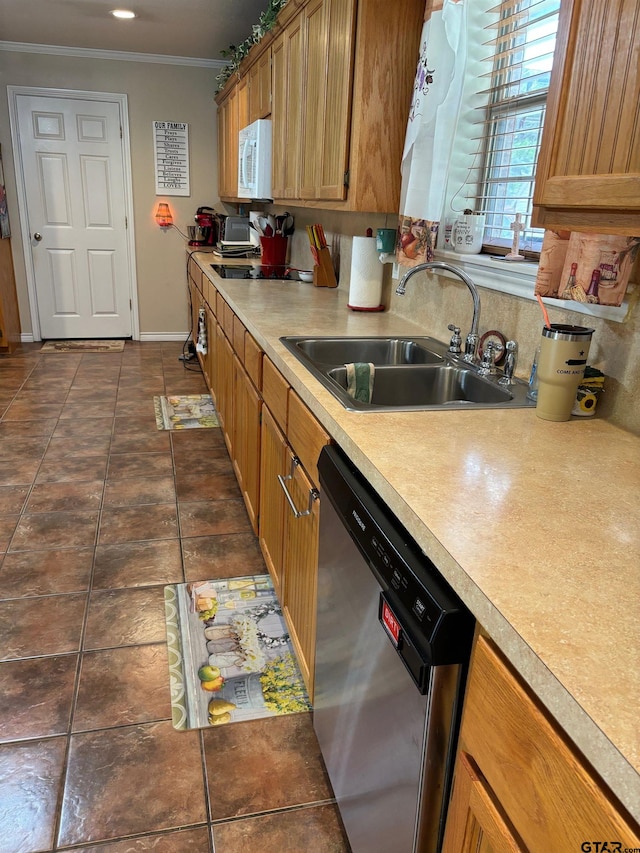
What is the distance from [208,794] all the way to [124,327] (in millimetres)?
5238

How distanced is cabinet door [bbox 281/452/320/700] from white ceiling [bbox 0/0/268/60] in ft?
11.2

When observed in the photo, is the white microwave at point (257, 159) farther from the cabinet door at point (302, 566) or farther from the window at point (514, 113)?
the cabinet door at point (302, 566)

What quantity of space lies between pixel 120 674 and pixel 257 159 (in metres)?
2.86

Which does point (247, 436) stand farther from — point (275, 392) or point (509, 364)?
point (509, 364)

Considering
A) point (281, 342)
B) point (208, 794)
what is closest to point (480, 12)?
point (281, 342)

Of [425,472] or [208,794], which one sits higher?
[425,472]

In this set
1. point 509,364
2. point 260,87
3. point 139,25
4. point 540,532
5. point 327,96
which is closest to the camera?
point 540,532

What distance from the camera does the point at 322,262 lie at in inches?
133

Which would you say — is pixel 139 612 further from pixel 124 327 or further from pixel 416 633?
pixel 124 327

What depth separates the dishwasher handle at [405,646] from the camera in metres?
0.85

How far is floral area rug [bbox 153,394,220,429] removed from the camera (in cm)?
390

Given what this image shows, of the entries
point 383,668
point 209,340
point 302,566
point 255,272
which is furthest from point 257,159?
point 383,668

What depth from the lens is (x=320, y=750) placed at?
159 cm

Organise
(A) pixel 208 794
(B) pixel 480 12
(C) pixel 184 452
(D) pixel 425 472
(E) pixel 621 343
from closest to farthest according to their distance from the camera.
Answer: (D) pixel 425 472 < (E) pixel 621 343 < (A) pixel 208 794 < (B) pixel 480 12 < (C) pixel 184 452
